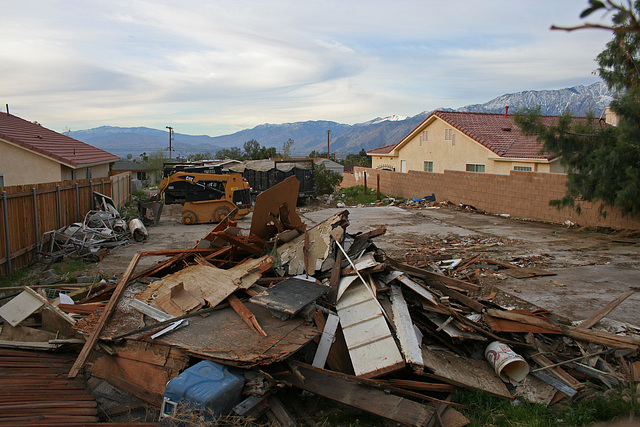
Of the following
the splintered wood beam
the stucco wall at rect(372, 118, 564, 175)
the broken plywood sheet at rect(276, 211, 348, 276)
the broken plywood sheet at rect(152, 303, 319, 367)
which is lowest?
the broken plywood sheet at rect(152, 303, 319, 367)

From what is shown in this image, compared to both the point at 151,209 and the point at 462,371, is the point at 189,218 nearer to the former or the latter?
the point at 151,209

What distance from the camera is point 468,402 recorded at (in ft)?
14.6

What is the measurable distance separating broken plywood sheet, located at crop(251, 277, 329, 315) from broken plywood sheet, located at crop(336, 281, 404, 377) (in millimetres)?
379

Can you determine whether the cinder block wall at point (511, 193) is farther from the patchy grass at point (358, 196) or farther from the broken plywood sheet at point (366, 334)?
the broken plywood sheet at point (366, 334)

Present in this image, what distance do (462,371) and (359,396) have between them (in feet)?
4.19

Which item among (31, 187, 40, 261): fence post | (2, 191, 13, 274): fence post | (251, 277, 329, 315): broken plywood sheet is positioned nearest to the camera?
(251, 277, 329, 315): broken plywood sheet

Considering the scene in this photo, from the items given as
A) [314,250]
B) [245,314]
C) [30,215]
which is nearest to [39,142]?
[30,215]

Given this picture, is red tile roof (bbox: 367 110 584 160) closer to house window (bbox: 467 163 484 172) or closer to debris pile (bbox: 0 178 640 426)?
house window (bbox: 467 163 484 172)

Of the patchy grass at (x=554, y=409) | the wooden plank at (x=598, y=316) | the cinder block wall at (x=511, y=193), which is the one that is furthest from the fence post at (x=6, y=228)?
the cinder block wall at (x=511, y=193)

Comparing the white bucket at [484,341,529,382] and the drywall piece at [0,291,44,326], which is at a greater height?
the drywall piece at [0,291,44,326]

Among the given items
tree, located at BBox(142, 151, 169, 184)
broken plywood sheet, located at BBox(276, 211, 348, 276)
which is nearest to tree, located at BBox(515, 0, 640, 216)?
broken plywood sheet, located at BBox(276, 211, 348, 276)

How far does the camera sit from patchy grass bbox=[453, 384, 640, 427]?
13.1 feet

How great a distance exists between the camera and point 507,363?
4672mm

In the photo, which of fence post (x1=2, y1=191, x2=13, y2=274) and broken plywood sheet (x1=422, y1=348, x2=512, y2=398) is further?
fence post (x1=2, y1=191, x2=13, y2=274)
